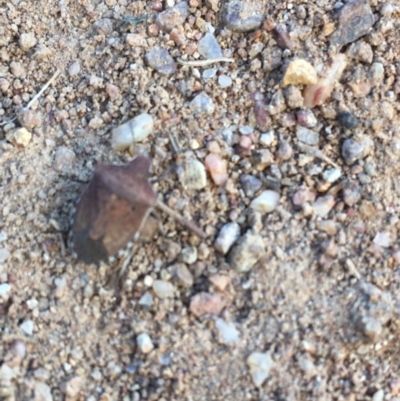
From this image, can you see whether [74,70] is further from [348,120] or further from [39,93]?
[348,120]

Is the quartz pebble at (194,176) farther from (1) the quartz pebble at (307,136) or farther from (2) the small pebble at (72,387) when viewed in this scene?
(2) the small pebble at (72,387)

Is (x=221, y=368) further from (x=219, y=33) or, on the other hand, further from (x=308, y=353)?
(x=219, y=33)

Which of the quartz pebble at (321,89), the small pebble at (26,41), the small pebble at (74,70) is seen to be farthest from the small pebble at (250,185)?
the small pebble at (26,41)

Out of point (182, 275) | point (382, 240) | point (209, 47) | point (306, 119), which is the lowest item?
point (182, 275)

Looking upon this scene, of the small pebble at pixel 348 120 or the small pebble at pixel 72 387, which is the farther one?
the small pebble at pixel 348 120

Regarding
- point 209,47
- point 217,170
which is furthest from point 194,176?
point 209,47

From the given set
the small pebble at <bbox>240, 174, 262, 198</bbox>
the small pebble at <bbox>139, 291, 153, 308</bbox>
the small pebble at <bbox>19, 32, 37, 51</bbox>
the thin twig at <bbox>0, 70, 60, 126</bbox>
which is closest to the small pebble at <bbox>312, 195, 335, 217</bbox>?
the small pebble at <bbox>240, 174, 262, 198</bbox>

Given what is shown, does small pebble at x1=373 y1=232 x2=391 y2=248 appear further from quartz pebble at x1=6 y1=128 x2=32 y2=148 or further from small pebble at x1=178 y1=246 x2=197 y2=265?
quartz pebble at x1=6 y1=128 x2=32 y2=148

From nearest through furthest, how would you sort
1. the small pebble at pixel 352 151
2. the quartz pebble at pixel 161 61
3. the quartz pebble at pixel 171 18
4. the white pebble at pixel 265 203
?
the white pebble at pixel 265 203
the small pebble at pixel 352 151
the quartz pebble at pixel 161 61
the quartz pebble at pixel 171 18
